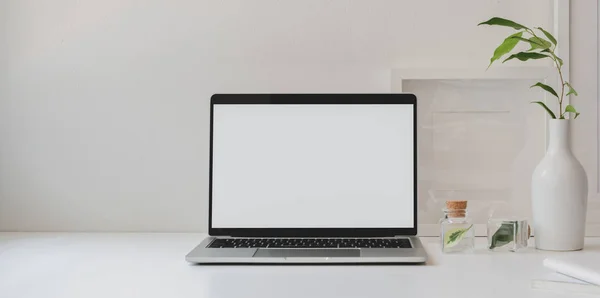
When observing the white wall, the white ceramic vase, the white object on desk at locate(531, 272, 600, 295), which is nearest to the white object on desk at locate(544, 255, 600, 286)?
the white object on desk at locate(531, 272, 600, 295)

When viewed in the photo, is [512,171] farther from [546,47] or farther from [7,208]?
[7,208]

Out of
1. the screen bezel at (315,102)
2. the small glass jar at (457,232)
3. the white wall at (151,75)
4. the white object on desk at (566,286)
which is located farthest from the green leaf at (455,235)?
the white wall at (151,75)

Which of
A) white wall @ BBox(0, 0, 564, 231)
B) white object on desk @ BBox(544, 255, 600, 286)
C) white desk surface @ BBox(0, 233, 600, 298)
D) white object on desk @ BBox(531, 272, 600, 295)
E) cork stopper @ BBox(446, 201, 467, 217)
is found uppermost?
white wall @ BBox(0, 0, 564, 231)

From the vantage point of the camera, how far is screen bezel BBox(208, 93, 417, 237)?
120 centimetres

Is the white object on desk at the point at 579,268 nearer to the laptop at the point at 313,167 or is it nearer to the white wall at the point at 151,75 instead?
the laptop at the point at 313,167

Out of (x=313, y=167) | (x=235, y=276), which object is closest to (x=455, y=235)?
(x=313, y=167)

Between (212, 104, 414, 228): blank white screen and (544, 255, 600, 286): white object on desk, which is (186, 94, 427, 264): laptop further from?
(544, 255, 600, 286): white object on desk

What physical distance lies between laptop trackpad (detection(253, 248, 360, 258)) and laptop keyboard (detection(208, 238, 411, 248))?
39mm

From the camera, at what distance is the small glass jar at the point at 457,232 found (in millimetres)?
1083

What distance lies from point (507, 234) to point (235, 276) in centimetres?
55

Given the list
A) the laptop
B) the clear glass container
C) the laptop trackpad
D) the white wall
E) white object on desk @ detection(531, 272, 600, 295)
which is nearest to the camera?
white object on desk @ detection(531, 272, 600, 295)

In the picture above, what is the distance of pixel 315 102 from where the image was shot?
1.23 m

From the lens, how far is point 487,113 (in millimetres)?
1347

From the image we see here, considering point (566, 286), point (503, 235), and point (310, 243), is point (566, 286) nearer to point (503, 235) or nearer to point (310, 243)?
point (503, 235)
